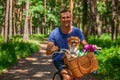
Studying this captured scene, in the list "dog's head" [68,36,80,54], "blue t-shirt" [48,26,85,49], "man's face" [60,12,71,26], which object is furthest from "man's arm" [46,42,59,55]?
"man's face" [60,12,71,26]

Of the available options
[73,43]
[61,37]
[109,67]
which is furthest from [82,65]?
[109,67]

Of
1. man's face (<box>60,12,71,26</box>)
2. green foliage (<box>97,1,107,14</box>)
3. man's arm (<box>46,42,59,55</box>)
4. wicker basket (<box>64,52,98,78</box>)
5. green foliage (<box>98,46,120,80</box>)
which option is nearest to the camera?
wicker basket (<box>64,52,98,78</box>)

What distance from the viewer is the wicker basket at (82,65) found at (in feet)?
15.6

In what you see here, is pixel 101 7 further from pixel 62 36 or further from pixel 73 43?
pixel 73 43

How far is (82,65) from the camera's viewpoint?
4.78 m

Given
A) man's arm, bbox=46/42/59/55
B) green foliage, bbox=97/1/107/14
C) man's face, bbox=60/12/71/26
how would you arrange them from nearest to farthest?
man's arm, bbox=46/42/59/55 < man's face, bbox=60/12/71/26 < green foliage, bbox=97/1/107/14

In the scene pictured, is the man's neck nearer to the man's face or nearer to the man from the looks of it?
the man

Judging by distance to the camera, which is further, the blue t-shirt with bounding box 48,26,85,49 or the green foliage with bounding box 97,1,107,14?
the green foliage with bounding box 97,1,107,14

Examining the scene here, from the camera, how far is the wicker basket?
15.6ft

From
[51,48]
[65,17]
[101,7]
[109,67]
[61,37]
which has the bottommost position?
[109,67]

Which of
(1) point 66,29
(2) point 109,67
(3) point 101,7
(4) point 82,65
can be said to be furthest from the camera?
(3) point 101,7

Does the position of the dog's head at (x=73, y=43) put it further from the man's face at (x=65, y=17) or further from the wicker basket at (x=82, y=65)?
the wicker basket at (x=82, y=65)

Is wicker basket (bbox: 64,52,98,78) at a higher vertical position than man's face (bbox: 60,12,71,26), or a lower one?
lower

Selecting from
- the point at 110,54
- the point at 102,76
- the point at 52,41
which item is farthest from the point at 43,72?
the point at 52,41
